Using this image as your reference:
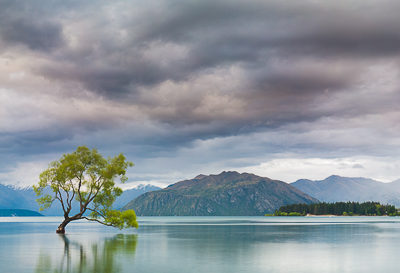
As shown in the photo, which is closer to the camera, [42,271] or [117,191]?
[42,271]

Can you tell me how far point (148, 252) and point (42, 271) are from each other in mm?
17588

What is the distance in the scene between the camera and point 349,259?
44.5 metres

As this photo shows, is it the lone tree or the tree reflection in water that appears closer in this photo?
the tree reflection in water

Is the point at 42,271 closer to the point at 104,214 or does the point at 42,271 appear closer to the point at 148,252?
the point at 148,252

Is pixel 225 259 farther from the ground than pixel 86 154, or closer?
closer

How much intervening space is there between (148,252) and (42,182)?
44253 mm

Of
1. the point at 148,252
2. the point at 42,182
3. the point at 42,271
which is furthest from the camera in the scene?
the point at 42,182

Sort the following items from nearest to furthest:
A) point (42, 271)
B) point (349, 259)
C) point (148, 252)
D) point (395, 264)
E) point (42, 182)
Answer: point (42, 271) < point (395, 264) < point (349, 259) < point (148, 252) < point (42, 182)

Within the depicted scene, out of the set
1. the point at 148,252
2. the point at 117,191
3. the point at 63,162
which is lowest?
the point at 148,252

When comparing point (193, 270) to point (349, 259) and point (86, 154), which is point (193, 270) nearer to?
point (349, 259)

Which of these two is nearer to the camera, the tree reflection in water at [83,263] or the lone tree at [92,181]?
the tree reflection in water at [83,263]

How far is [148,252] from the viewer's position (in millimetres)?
51156

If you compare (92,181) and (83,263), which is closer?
(83,263)

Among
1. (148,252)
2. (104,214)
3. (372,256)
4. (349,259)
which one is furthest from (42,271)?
(104,214)
